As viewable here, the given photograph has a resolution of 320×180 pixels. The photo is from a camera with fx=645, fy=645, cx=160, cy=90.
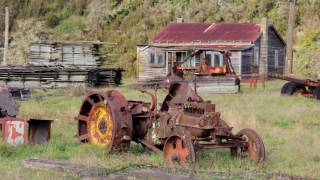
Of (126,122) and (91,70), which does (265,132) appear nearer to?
(126,122)

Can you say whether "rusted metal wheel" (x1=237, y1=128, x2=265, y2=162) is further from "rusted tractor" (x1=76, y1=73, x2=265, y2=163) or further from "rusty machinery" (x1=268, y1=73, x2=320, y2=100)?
"rusty machinery" (x1=268, y1=73, x2=320, y2=100)

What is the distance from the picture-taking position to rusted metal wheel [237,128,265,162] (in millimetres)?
9148

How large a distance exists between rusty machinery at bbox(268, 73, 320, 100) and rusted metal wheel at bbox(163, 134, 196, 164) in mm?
14386

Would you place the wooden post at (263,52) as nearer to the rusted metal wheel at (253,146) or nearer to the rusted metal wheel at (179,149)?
the rusted metal wheel at (253,146)

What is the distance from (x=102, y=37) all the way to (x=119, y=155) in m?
42.1

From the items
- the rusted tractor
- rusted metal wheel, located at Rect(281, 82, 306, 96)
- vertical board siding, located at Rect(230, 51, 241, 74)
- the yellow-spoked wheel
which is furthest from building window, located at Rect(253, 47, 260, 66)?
the yellow-spoked wheel

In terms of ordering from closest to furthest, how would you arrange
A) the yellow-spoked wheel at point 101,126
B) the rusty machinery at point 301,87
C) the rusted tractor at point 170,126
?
1. the rusted tractor at point 170,126
2. the yellow-spoked wheel at point 101,126
3. the rusty machinery at point 301,87

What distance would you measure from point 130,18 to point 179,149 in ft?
147

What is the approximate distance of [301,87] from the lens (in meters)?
24.1

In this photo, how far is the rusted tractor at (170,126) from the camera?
9.08 metres

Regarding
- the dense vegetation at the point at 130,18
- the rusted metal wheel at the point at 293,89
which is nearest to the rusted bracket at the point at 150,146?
the rusted metal wheel at the point at 293,89

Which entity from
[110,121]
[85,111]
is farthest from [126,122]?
[85,111]

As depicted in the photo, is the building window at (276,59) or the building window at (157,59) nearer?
the building window at (157,59)

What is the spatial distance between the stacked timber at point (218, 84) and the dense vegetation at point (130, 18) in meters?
11.2
